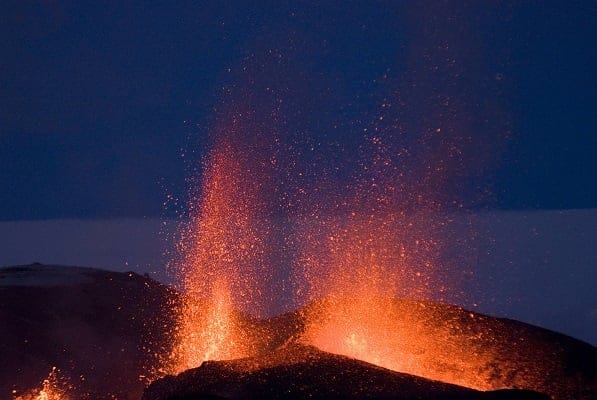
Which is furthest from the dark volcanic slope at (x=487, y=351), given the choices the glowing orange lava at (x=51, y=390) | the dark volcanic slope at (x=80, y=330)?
the glowing orange lava at (x=51, y=390)

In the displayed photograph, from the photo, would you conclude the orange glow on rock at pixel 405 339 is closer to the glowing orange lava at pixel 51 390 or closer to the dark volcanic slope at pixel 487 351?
the dark volcanic slope at pixel 487 351

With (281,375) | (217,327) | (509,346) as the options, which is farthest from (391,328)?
(217,327)

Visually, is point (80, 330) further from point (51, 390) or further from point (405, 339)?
point (405, 339)

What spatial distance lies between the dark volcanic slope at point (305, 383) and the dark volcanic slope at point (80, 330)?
195 inches

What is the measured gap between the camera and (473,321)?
13148 millimetres

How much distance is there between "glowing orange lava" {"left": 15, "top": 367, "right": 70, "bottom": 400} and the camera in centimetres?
1285

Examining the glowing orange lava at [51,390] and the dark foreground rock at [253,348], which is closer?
the dark foreground rock at [253,348]

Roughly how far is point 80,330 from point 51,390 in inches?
115

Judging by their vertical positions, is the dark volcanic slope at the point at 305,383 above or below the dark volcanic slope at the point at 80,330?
below

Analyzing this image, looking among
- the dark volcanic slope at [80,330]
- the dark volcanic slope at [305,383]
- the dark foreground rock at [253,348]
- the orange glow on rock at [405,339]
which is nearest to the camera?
the dark volcanic slope at [305,383]

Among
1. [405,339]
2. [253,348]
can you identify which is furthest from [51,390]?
[405,339]

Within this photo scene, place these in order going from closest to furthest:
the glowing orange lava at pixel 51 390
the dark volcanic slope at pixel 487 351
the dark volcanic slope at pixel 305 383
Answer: the dark volcanic slope at pixel 305 383 → the dark volcanic slope at pixel 487 351 → the glowing orange lava at pixel 51 390

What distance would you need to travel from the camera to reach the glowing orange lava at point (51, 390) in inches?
506

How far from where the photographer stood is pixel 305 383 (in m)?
8.35
